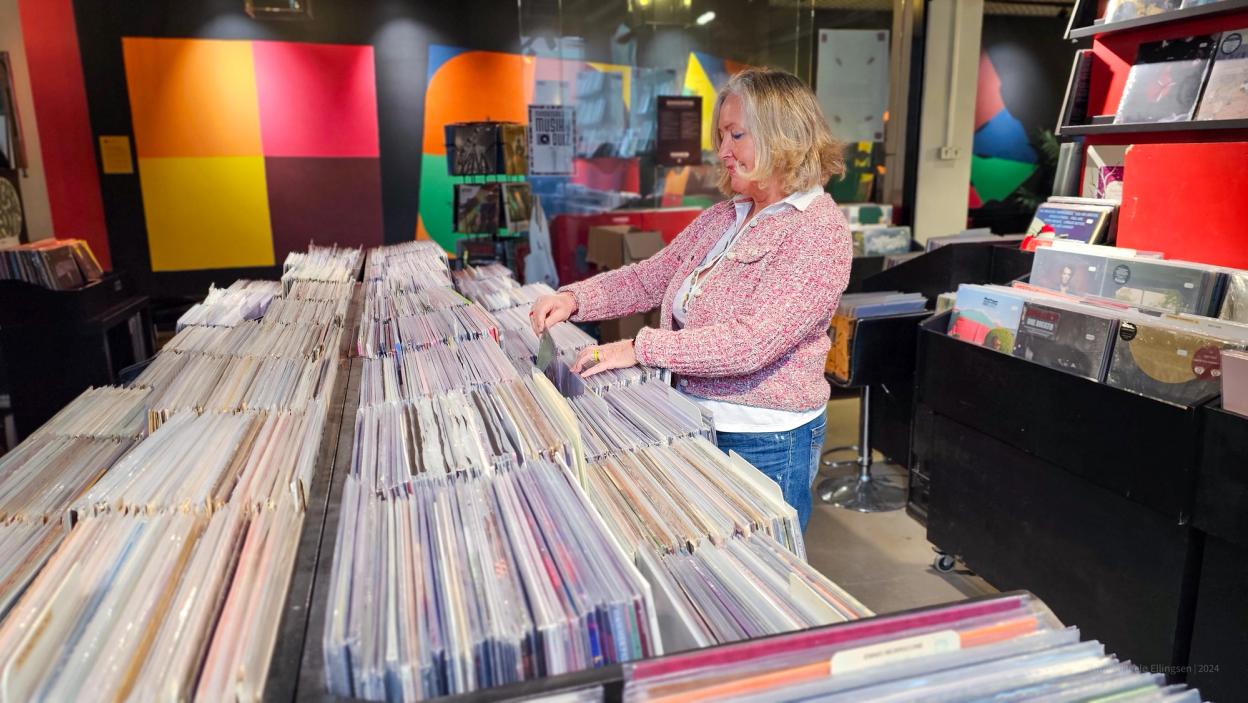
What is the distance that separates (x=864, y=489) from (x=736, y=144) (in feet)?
8.37

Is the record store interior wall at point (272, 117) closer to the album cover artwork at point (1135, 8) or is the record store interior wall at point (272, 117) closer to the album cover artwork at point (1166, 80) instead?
the album cover artwork at point (1135, 8)

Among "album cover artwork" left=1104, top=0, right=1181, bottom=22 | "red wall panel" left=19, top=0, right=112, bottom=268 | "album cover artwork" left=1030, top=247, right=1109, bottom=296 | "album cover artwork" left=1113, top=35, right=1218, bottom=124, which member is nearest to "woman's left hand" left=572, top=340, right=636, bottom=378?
"album cover artwork" left=1030, top=247, right=1109, bottom=296

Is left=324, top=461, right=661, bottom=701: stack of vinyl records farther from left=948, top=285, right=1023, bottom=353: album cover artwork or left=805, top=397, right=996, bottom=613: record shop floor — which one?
left=805, top=397, right=996, bottom=613: record shop floor

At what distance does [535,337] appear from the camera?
69.2 inches

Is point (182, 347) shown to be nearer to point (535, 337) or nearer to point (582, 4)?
point (535, 337)

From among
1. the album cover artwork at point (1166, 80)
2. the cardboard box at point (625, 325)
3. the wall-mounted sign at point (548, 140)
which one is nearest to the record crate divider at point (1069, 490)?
the album cover artwork at point (1166, 80)

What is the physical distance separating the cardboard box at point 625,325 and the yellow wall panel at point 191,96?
4.43 metres

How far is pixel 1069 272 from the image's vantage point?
258 centimetres

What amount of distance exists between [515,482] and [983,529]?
223cm

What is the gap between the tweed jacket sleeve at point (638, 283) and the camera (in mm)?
1915

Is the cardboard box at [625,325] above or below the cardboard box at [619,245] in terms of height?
below

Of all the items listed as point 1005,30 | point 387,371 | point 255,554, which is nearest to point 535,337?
point 387,371

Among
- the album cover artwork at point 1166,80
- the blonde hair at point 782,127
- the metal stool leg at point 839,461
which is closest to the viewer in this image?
the blonde hair at point 782,127

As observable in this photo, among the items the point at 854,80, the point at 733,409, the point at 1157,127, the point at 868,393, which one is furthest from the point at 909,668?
the point at 854,80
